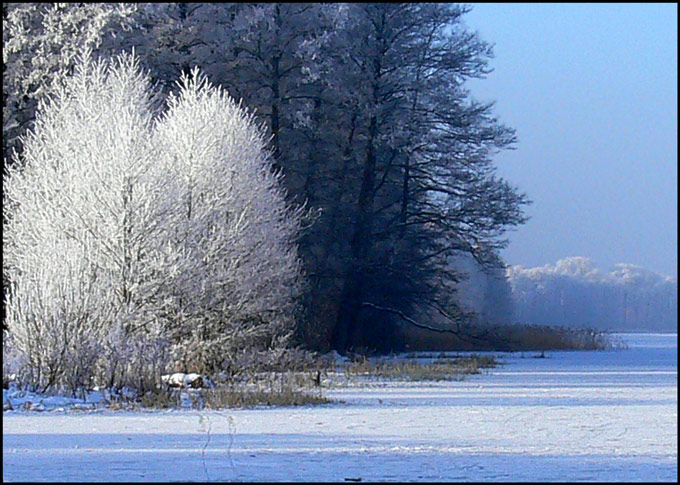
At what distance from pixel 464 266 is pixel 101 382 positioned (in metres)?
36.4

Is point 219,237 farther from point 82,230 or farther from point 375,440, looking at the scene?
point 375,440

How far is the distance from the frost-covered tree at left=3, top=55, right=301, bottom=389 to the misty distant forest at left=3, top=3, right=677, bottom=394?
51 millimetres

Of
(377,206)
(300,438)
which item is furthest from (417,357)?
(300,438)

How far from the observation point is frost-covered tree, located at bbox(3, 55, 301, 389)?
21906 millimetres

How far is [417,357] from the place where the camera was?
37500 millimetres

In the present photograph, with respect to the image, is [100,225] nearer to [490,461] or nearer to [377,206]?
[490,461]

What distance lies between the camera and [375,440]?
1329cm

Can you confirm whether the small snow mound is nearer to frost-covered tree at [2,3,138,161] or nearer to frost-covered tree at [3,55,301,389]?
frost-covered tree at [3,55,301,389]

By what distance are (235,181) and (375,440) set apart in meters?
13.9

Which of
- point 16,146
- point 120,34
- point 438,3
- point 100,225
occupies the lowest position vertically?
point 100,225

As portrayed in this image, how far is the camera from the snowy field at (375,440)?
1073 centimetres

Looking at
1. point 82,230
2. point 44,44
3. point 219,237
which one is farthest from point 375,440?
point 44,44

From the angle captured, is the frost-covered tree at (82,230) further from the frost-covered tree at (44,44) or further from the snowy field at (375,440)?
the frost-covered tree at (44,44)

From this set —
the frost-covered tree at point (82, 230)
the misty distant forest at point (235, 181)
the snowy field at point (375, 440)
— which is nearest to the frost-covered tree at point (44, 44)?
the misty distant forest at point (235, 181)
